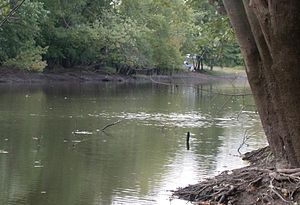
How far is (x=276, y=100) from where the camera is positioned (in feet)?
25.6

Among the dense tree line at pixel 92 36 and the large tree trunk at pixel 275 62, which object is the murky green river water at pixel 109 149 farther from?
the dense tree line at pixel 92 36

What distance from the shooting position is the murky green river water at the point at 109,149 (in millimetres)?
12305

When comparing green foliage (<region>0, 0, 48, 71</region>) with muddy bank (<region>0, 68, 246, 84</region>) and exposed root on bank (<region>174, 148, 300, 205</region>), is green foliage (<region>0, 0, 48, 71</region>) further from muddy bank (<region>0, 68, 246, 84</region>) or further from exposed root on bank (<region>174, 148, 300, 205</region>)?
exposed root on bank (<region>174, 148, 300, 205</region>)

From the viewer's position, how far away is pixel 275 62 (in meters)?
6.71

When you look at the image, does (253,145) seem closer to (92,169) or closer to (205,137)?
(205,137)

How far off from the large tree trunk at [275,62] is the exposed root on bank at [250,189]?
0.35 m

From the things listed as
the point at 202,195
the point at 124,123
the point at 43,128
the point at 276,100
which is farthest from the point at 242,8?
Result: the point at 124,123

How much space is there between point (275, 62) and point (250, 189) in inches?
142

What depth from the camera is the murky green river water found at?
40.4ft

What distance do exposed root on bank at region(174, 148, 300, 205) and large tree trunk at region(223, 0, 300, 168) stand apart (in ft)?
1.14

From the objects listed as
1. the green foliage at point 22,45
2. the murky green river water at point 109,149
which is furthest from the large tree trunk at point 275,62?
the green foliage at point 22,45

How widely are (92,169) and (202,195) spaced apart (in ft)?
13.9

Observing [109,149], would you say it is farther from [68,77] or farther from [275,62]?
[68,77]

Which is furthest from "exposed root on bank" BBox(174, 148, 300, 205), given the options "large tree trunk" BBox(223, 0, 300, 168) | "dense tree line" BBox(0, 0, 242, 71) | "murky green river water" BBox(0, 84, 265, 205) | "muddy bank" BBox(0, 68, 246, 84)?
"dense tree line" BBox(0, 0, 242, 71)
